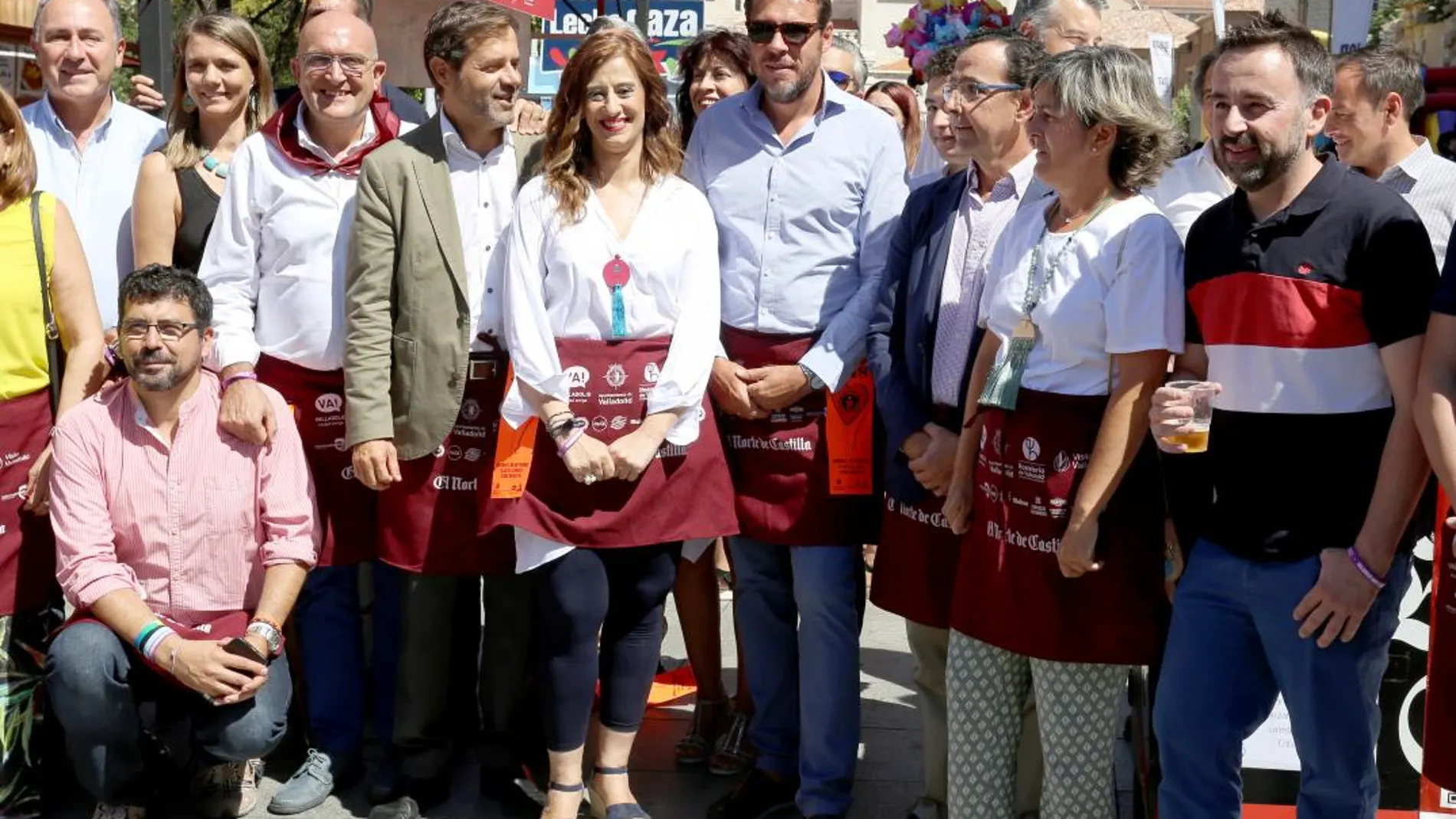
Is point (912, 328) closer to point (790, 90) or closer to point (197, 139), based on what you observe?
point (790, 90)

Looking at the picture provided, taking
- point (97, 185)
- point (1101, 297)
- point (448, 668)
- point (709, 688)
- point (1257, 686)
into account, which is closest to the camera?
point (1257, 686)

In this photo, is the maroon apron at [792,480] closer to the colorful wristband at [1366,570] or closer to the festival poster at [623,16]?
the colorful wristband at [1366,570]

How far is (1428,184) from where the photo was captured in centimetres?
509

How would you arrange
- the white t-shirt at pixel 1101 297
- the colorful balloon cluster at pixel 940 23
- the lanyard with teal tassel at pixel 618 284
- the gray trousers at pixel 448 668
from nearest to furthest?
the white t-shirt at pixel 1101 297 < the lanyard with teal tassel at pixel 618 284 < the gray trousers at pixel 448 668 < the colorful balloon cluster at pixel 940 23

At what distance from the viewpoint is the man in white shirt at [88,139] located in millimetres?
4844

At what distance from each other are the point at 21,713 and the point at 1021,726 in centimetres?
270

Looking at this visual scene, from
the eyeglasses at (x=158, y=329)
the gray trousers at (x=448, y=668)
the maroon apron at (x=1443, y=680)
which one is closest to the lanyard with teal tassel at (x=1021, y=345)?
the maroon apron at (x=1443, y=680)

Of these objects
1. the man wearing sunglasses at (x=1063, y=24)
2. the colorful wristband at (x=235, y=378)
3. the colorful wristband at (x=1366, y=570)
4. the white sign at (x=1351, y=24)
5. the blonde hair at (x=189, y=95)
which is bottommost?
the colorful wristband at (x=1366, y=570)

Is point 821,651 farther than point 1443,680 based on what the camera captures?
Yes

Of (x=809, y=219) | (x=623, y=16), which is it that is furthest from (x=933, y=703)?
(x=623, y=16)

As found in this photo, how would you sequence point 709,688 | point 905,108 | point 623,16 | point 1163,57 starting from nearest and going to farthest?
point 709,688, point 905,108, point 1163,57, point 623,16

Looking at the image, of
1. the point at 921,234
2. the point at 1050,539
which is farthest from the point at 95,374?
the point at 1050,539

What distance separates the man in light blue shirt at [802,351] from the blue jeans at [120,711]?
4.14 feet

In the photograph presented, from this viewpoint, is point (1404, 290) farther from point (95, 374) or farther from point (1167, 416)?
point (95, 374)
